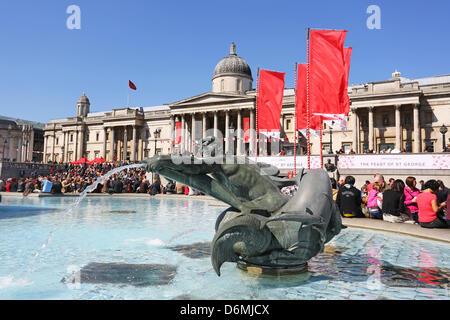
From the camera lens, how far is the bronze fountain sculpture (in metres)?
4.23

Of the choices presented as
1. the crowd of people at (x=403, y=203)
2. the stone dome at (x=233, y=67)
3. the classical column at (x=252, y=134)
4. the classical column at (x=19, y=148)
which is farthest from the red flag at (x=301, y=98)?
the classical column at (x=19, y=148)

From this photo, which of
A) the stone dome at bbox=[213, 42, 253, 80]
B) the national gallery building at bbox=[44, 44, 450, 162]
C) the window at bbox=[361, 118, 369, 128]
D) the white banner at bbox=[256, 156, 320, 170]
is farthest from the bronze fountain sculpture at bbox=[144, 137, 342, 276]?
the stone dome at bbox=[213, 42, 253, 80]

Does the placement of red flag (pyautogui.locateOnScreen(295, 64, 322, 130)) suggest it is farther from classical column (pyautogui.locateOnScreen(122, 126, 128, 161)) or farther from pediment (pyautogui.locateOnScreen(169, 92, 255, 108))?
classical column (pyautogui.locateOnScreen(122, 126, 128, 161))

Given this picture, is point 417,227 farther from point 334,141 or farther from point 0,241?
point 334,141

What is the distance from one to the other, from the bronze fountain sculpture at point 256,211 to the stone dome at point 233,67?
5310 centimetres

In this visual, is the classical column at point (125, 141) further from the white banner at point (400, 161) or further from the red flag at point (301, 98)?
the red flag at point (301, 98)

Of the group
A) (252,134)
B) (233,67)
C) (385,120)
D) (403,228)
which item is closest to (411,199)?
(403,228)

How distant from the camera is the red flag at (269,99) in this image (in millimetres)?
18266

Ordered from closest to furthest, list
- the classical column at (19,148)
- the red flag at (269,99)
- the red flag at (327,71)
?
the red flag at (327,71) → the red flag at (269,99) → the classical column at (19,148)

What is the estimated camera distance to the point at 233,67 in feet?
184

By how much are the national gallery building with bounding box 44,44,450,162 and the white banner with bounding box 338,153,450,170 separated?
2349 millimetres

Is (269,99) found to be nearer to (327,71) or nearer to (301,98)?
(301,98)
